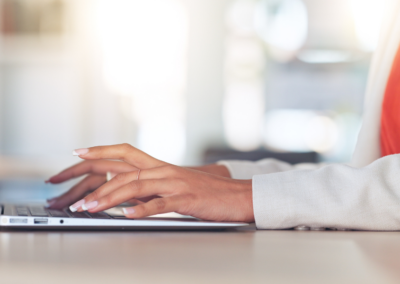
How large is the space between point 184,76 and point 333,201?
3.67 m

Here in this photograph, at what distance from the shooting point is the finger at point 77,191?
98 cm

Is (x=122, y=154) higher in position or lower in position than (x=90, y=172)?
higher

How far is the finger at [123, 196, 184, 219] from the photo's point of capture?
60cm

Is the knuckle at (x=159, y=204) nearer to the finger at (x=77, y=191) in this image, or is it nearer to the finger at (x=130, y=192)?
the finger at (x=130, y=192)

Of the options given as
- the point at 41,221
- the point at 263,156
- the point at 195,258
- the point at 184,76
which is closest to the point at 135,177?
the point at 41,221

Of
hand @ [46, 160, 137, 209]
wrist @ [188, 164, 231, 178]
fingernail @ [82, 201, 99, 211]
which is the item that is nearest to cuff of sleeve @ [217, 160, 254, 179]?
wrist @ [188, 164, 231, 178]

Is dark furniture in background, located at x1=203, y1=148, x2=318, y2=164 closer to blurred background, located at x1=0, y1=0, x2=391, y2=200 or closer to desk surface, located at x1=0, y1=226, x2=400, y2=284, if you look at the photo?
blurred background, located at x1=0, y1=0, x2=391, y2=200

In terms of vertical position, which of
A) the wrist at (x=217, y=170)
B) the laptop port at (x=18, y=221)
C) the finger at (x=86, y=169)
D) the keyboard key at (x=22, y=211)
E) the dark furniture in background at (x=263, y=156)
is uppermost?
the laptop port at (x=18, y=221)

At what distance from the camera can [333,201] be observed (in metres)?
0.65

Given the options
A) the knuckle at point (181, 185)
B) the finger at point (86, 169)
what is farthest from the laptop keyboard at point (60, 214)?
the finger at point (86, 169)

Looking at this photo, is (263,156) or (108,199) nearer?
(108,199)

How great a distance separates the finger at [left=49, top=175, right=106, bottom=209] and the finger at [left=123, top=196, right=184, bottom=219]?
0.41 metres

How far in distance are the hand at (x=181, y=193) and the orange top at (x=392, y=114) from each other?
0.47 m

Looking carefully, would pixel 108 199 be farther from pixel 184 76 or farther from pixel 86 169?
pixel 184 76
